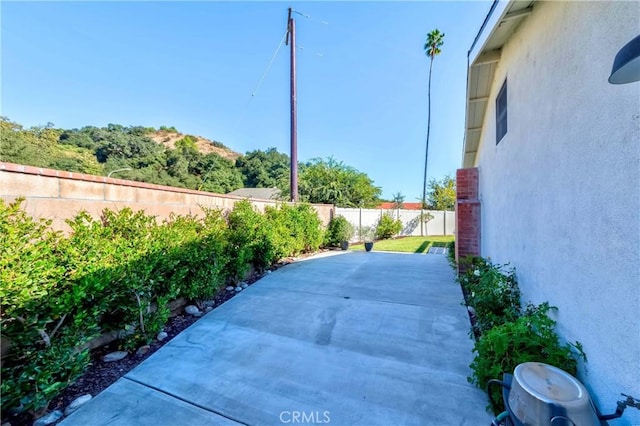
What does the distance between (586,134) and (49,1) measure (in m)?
12.2

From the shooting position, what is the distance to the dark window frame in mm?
4527

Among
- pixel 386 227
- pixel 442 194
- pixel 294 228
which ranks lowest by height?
pixel 386 227

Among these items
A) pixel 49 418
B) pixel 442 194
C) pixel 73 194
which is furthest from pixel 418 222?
pixel 49 418

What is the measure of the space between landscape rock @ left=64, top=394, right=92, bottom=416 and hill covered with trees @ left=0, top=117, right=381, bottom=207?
1355 centimetres

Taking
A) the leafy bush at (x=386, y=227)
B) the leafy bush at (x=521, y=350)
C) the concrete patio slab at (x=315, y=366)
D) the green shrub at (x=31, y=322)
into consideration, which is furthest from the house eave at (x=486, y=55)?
→ the leafy bush at (x=386, y=227)

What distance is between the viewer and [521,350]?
212 centimetres

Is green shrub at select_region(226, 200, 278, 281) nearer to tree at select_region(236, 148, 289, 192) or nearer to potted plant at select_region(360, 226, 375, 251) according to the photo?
potted plant at select_region(360, 226, 375, 251)

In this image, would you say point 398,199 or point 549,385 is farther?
point 398,199

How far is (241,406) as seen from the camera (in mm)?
2279

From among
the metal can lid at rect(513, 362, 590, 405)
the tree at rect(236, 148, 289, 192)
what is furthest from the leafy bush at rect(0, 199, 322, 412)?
the tree at rect(236, 148, 289, 192)

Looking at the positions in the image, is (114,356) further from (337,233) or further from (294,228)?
(337,233)

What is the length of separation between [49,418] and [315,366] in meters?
2.34

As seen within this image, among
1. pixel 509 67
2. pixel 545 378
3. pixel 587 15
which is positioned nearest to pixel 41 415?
pixel 545 378

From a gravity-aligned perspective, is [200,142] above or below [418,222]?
above
